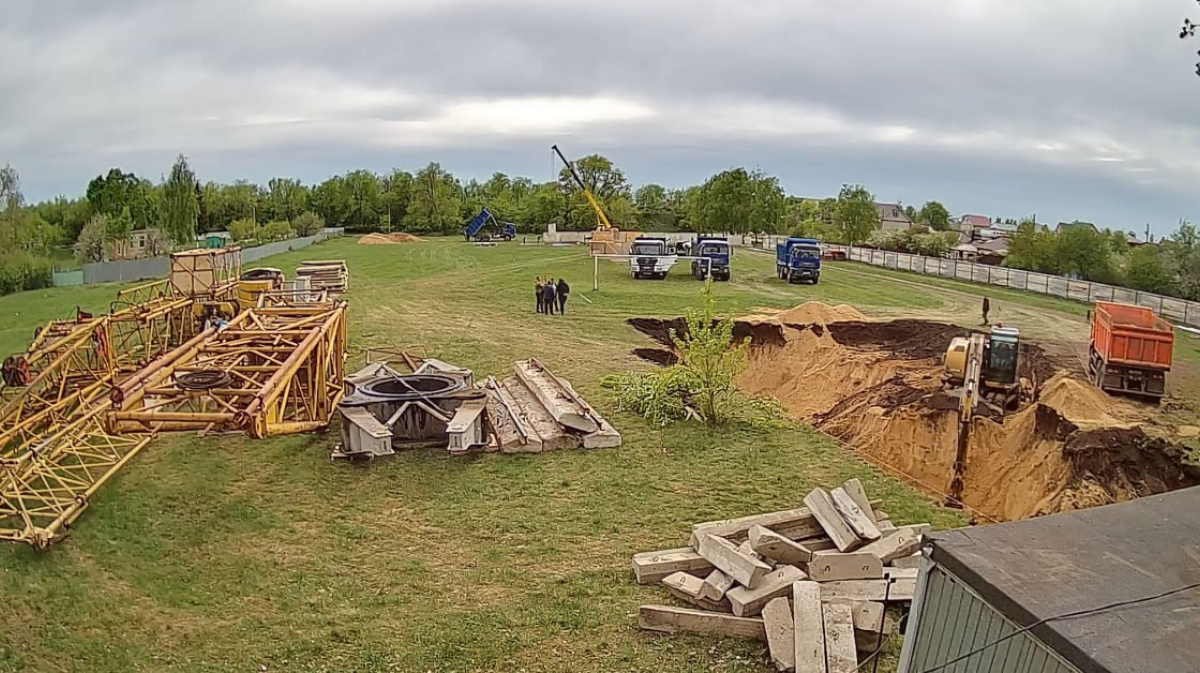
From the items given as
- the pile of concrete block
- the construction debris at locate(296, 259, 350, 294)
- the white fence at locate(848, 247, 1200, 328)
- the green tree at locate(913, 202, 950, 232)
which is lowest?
the pile of concrete block

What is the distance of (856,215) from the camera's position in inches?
2368

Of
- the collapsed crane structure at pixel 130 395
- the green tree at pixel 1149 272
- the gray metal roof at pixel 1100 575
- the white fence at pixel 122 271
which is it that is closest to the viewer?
the gray metal roof at pixel 1100 575

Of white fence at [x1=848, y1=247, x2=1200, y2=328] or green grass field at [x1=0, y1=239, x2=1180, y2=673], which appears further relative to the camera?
white fence at [x1=848, y1=247, x2=1200, y2=328]

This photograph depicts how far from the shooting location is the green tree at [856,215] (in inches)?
2365

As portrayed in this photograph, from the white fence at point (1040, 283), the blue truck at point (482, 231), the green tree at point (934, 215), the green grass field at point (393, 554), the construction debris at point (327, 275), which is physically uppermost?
the green tree at point (934, 215)

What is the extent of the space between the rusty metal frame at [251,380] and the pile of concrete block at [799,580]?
509 centimetres

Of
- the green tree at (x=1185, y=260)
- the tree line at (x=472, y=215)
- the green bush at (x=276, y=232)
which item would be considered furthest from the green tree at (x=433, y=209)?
the green tree at (x=1185, y=260)

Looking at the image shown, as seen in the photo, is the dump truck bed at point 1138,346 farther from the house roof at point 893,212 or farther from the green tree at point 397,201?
the house roof at point 893,212

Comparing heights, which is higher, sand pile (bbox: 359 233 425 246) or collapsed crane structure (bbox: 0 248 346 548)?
sand pile (bbox: 359 233 425 246)

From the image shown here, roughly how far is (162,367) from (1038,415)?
15.0 metres

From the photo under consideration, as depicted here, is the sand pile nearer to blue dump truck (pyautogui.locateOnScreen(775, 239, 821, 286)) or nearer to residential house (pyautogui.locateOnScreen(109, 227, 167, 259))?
residential house (pyautogui.locateOnScreen(109, 227, 167, 259))

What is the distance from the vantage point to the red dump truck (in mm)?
16750

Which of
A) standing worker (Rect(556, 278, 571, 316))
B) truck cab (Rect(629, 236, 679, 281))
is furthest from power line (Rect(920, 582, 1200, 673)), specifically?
truck cab (Rect(629, 236, 679, 281))

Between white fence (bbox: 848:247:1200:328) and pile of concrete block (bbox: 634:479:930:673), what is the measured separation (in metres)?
27.8
